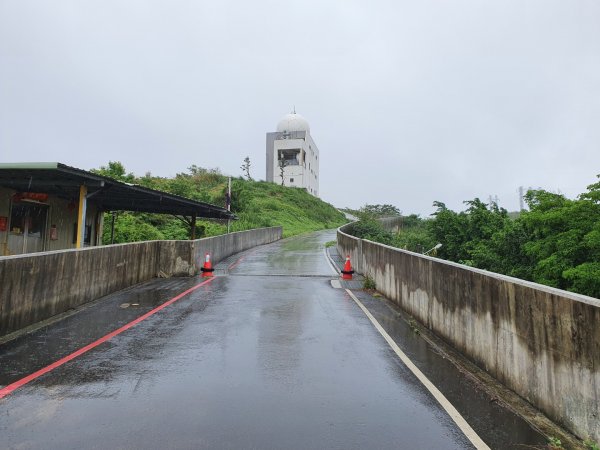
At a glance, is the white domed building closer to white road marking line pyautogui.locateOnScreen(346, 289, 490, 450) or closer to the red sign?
the red sign

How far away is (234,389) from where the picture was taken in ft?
16.2

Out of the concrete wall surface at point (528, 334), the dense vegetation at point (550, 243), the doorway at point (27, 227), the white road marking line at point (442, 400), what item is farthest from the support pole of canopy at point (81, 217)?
the dense vegetation at point (550, 243)

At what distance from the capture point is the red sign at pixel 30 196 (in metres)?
15.5

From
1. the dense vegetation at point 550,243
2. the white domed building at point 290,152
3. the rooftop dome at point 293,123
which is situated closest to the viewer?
the dense vegetation at point 550,243

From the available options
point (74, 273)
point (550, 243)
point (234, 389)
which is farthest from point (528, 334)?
point (550, 243)

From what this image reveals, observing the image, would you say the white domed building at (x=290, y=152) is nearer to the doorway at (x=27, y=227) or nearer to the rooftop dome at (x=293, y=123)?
the rooftop dome at (x=293, y=123)

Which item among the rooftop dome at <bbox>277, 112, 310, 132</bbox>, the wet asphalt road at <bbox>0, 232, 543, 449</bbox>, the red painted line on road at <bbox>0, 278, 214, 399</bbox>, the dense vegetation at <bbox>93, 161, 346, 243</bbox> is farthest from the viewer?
the rooftop dome at <bbox>277, 112, 310, 132</bbox>

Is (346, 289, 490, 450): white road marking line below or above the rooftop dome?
below

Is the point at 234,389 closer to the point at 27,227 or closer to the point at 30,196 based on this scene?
the point at 30,196

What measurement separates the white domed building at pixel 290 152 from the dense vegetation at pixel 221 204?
15.2ft

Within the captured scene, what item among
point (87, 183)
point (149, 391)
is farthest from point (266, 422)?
point (87, 183)

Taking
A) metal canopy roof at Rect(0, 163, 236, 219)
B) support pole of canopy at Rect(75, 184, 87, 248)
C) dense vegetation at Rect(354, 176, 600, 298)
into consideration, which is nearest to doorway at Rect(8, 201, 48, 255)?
metal canopy roof at Rect(0, 163, 236, 219)

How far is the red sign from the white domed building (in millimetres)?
68030

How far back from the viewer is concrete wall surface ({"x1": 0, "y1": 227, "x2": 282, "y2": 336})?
732 cm
